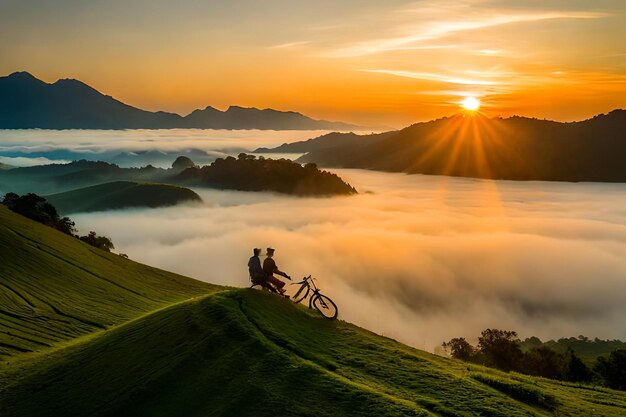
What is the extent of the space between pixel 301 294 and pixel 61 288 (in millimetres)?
35119

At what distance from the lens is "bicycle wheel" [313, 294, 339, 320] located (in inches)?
992

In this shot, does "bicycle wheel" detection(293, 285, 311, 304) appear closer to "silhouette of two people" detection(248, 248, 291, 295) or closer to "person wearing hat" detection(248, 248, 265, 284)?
"silhouette of two people" detection(248, 248, 291, 295)

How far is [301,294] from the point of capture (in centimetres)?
2673

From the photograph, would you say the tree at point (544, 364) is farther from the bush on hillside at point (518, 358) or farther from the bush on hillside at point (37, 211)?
the bush on hillside at point (37, 211)

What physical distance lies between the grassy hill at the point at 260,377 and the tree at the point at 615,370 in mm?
28149

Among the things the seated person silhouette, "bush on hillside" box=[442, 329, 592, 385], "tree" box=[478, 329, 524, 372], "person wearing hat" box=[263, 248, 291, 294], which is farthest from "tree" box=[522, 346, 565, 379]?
the seated person silhouette

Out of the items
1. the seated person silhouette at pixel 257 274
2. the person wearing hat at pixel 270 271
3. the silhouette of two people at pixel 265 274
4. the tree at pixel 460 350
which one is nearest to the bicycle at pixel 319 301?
the person wearing hat at pixel 270 271

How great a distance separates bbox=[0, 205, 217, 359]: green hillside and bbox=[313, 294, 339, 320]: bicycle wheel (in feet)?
73.5

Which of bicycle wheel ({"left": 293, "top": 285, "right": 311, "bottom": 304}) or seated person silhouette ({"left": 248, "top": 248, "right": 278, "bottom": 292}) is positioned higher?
seated person silhouette ({"left": 248, "top": 248, "right": 278, "bottom": 292})

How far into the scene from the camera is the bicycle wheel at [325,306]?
82.6ft

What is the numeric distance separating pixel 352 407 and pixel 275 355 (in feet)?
12.7

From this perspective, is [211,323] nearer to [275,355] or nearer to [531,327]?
[275,355]

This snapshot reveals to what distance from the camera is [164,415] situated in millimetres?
16969

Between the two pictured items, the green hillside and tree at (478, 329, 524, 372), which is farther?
tree at (478, 329, 524, 372)
